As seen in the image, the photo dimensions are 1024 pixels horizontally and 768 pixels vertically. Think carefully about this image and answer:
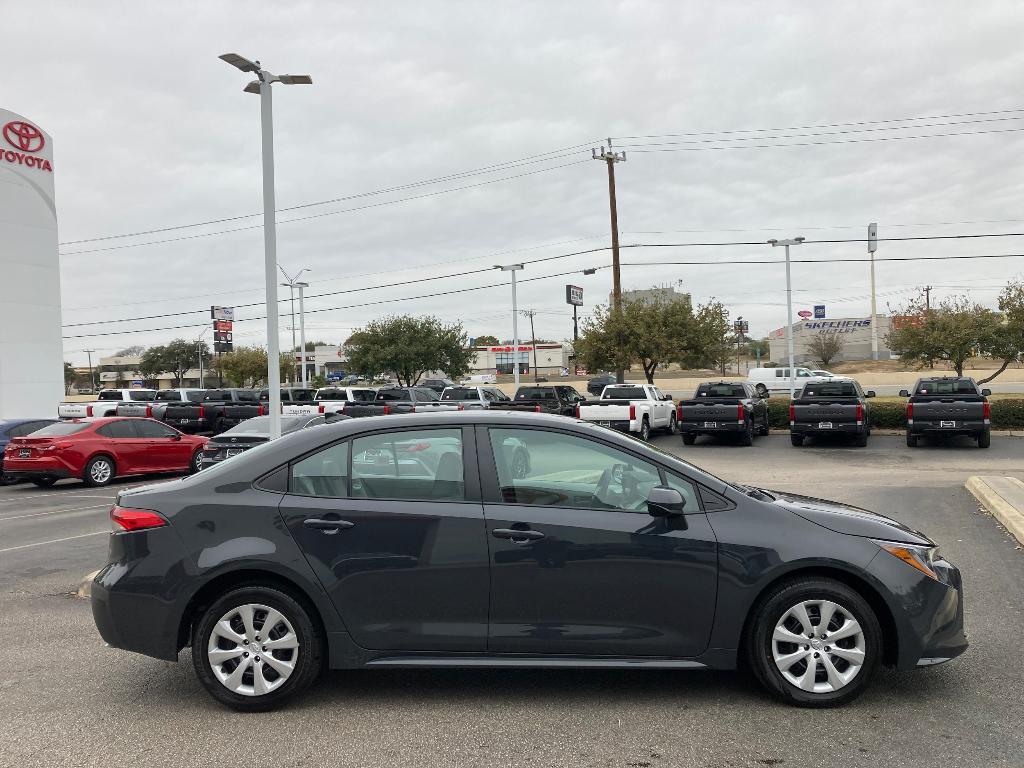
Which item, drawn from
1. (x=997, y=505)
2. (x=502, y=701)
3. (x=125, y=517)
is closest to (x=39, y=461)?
(x=125, y=517)

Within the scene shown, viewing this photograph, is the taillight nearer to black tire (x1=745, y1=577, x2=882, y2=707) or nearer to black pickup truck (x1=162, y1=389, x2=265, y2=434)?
black tire (x1=745, y1=577, x2=882, y2=707)

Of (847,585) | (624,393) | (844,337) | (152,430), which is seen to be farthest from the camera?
(844,337)

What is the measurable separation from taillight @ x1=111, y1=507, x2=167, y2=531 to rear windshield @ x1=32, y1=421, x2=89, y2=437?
1372 cm

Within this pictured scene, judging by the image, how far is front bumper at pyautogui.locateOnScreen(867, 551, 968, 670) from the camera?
14.6 ft

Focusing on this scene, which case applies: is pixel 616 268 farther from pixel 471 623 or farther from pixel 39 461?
pixel 471 623

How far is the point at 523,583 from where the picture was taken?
446cm

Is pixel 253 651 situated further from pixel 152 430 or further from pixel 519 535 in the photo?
pixel 152 430

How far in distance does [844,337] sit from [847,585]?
114 m

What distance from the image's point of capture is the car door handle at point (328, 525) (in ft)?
14.9

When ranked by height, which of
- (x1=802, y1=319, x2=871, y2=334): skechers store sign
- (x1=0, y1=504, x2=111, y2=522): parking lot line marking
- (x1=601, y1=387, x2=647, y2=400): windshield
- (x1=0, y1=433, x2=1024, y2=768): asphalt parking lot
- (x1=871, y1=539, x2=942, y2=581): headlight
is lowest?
(x1=0, y1=504, x2=111, y2=522): parking lot line marking

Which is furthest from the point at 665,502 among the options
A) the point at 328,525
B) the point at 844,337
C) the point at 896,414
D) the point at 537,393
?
the point at 844,337

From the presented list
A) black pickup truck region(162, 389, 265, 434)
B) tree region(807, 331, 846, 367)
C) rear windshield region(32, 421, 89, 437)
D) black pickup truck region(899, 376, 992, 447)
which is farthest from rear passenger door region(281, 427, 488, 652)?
tree region(807, 331, 846, 367)

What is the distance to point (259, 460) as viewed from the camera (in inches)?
189

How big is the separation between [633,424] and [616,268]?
14.4 meters
